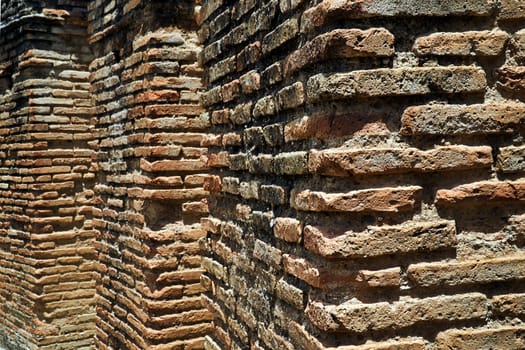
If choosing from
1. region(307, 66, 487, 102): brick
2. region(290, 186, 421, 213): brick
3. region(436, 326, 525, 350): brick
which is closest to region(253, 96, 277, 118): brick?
region(307, 66, 487, 102): brick

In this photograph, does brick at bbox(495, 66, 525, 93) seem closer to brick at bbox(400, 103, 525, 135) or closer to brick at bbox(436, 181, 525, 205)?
brick at bbox(400, 103, 525, 135)

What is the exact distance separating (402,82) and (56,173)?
5151 mm

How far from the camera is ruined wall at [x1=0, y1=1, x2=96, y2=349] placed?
642 centimetres

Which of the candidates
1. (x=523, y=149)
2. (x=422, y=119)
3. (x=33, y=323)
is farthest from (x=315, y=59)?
(x=33, y=323)

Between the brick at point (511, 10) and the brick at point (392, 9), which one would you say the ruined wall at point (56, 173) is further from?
the brick at point (511, 10)

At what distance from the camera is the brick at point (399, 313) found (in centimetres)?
197

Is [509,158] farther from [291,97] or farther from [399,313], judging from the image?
[291,97]

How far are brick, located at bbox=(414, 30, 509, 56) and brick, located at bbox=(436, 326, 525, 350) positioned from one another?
2.96 feet

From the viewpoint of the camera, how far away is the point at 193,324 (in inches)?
187

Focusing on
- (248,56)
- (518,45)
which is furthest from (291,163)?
(518,45)

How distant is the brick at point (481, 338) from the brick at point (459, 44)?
902 millimetres

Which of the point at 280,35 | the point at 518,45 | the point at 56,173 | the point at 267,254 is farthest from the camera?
the point at 56,173

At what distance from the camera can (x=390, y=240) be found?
1985 millimetres

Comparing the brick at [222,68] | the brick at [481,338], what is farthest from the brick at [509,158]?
the brick at [222,68]
